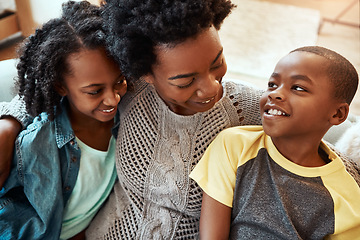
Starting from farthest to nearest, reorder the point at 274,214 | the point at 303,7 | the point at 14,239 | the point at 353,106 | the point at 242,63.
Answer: the point at 303,7 < the point at 242,63 < the point at 353,106 < the point at 14,239 < the point at 274,214

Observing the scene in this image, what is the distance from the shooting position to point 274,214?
43.4 inches

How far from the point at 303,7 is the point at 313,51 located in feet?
13.6

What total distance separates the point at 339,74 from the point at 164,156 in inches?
22.4

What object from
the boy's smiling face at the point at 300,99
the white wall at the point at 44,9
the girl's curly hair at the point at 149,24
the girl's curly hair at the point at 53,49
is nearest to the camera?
the girl's curly hair at the point at 149,24

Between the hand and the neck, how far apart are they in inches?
32.0

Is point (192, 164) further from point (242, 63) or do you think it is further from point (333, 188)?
point (242, 63)

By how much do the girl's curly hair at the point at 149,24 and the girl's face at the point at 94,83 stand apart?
0.25 feet

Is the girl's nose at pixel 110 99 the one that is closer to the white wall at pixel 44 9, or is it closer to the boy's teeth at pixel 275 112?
the boy's teeth at pixel 275 112

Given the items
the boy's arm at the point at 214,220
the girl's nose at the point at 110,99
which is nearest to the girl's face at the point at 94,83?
the girl's nose at the point at 110,99

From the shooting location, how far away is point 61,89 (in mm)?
1233

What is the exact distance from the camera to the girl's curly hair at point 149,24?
3.05ft

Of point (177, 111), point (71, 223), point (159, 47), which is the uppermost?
point (159, 47)

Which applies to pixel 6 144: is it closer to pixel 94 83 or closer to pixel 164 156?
pixel 94 83

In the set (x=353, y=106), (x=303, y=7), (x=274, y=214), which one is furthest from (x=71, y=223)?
(x=303, y=7)
